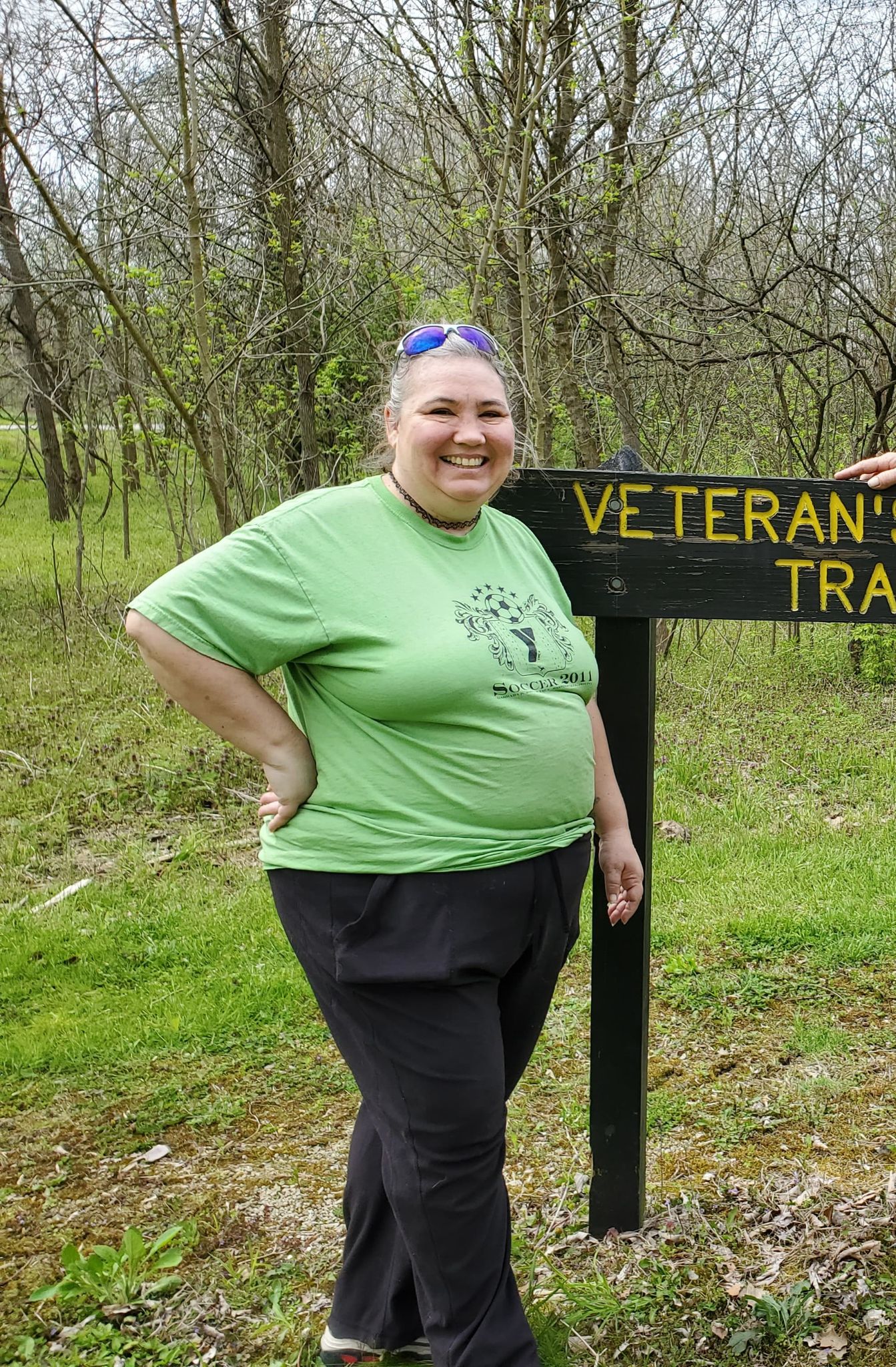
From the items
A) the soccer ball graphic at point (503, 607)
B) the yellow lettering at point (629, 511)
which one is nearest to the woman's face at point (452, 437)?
the soccer ball graphic at point (503, 607)

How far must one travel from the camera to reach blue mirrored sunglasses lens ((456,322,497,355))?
1.92m

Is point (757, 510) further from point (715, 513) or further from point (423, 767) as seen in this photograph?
point (423, 767)

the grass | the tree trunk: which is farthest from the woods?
the grass

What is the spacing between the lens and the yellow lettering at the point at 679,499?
91.5 inches

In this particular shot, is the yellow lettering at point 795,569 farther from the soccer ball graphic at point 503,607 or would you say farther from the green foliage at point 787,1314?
the green foliage at point 787,1314

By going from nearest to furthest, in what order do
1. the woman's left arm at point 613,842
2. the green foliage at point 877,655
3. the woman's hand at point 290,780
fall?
the woman's hand at point 290,780
the woman's left arm at point 613,842
the green foliage at point 877,655

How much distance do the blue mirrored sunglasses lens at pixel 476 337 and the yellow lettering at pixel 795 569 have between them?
826 mm

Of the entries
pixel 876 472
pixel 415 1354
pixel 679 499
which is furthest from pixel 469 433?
pixel 415 1354

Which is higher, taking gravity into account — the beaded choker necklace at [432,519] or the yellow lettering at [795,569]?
the beaded choker necklace at [432,519]

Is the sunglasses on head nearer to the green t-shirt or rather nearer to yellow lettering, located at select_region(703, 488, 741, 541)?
the green t-shirt

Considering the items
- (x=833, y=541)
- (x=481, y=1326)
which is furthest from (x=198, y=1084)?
(x=833, y=541)

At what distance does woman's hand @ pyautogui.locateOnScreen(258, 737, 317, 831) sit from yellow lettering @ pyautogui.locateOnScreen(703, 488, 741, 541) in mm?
1045

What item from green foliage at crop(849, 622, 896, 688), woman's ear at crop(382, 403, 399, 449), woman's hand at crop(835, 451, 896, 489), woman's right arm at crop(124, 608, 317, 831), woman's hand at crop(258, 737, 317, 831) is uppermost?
woman's ear at crop(382, 403, 399, 449)

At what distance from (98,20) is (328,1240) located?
17.6 ft
